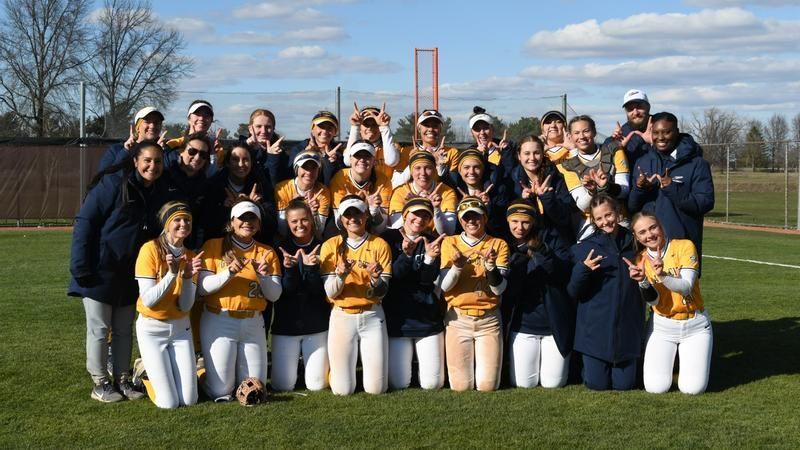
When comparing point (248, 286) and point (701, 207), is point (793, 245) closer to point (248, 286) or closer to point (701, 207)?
point (701, 207)

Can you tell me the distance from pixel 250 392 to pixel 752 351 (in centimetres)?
441

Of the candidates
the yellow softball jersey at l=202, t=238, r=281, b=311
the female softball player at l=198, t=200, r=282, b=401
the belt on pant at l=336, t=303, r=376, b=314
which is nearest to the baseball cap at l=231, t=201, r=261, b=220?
the female softball player at l=198, t=200, r=282, b=401

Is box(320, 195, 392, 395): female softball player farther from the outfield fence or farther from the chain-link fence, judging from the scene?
the chain-link fence

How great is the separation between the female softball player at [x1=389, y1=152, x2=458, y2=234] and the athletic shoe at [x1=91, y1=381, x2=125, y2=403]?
7.36 feet

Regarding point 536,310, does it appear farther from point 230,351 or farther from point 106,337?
point 106,337

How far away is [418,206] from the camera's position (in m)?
5.81

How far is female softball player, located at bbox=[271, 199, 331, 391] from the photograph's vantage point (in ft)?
19.7

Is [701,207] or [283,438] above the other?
[701,207]

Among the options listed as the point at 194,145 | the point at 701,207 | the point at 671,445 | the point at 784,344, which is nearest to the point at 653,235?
the point at 701,207

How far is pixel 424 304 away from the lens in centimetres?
617

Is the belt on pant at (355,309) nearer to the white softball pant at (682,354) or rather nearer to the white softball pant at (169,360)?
the white softball pant at (169,360)

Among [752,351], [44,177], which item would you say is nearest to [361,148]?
[752,351]

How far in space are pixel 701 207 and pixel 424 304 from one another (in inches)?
84.1

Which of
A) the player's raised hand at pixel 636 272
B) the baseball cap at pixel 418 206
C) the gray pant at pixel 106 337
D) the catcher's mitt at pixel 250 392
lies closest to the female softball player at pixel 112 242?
the gray pant at pixel 106 337
